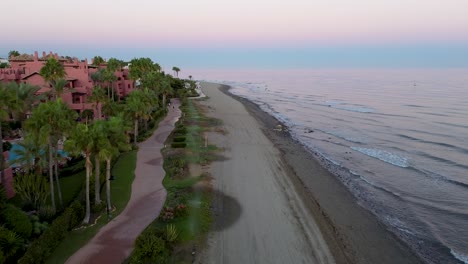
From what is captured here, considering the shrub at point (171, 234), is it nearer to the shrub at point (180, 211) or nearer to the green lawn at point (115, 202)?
the shrub at point (180, 211)

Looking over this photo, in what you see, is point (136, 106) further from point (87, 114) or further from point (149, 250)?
point (149, 250)

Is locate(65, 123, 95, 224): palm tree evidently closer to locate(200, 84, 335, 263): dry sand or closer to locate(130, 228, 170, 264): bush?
locate(130, 228, 170, 264): bush

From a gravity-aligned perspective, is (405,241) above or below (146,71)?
below

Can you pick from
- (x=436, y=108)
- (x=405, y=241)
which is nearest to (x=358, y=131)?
(x=436, y=108)

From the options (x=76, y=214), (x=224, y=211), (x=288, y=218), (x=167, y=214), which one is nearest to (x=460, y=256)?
(x=288, y=218)

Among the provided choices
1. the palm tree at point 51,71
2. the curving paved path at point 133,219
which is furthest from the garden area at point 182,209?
the palm tree at point 51,71

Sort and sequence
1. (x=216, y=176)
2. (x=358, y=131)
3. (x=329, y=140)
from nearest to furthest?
(x=216, y=176)
(x=329, y=140)
(x=358, y=131)

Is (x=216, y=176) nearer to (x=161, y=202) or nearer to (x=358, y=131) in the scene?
(x=161, y=202)
